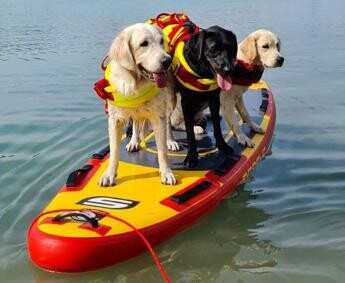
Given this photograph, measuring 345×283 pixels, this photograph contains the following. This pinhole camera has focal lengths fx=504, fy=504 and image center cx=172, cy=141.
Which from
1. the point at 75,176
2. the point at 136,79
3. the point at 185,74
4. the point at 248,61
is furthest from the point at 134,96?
the point at 248,61

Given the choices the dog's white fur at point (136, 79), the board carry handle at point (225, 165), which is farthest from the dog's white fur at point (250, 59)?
the dog's white fur at point (136, 79)

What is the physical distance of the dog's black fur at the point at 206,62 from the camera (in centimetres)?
507

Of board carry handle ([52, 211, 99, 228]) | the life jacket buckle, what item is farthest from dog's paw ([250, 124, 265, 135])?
board carry handle ([52, 211, 99, 228])

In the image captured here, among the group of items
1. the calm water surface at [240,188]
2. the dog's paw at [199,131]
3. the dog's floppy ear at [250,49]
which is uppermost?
the dog's floppy ear at [250,49]

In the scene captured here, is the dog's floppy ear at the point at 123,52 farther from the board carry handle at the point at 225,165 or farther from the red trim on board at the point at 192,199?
the board carry handle at the point at 225,165

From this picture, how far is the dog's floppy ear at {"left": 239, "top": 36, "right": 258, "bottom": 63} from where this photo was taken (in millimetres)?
6156

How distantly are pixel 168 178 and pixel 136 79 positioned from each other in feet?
3.37

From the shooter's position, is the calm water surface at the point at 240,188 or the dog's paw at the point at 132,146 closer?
the calm water surface at the point at 240,188

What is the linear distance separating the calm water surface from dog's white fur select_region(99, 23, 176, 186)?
0.91m

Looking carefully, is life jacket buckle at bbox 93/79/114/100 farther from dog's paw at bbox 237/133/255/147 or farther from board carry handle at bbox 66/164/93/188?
dog's paw at bbox 237/133/255/147

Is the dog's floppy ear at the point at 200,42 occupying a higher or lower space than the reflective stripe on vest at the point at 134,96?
higher

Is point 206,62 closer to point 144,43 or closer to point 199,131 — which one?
point 144,43

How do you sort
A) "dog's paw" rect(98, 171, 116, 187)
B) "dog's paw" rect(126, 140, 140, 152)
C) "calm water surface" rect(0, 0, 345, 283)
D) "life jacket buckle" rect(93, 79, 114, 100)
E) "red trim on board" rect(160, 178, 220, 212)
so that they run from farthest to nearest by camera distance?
1. "dog's paw" rect(126, 140, 140, 152)
2. "dog's paw" rect(98, 171, 116, 187)
3. "life jacket buckle" rect(93, 79, 114, 100)
4. "red trim on board" rect(160, 178, 220, 212)
5. "calm water surface" rect(0, 0, 345, 283)

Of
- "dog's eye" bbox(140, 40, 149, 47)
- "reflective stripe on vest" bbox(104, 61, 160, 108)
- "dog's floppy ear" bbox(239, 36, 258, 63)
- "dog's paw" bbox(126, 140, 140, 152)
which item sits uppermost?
"dog's eye" bbox(140, 40, 149, 47)
